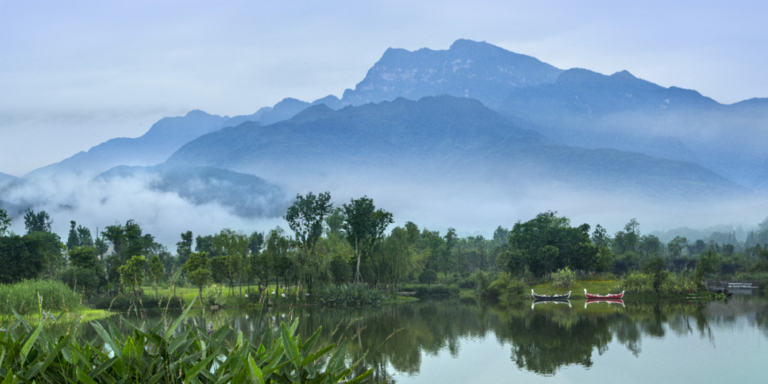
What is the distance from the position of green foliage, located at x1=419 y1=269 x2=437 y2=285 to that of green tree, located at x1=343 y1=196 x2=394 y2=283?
18057mm

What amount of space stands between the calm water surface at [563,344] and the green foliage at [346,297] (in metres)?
7.99

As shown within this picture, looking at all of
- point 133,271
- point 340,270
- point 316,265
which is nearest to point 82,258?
point 133,271

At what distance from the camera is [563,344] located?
24.0m

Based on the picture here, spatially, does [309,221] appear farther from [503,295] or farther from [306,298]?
[503,295]

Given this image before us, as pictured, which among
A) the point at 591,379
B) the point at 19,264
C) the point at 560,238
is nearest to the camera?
the point at 591,379

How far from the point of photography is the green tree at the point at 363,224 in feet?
180

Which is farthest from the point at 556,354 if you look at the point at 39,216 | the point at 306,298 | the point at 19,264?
the point at 39,216

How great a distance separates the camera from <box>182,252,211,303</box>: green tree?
45094mm

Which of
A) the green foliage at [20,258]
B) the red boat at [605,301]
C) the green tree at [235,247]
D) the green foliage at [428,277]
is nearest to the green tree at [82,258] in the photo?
the green foliage at [20,258]

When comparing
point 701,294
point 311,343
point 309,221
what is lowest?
point 701,294

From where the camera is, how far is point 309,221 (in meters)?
55.9

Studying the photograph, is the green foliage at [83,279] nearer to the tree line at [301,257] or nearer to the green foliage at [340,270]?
the tree line at [301,257]

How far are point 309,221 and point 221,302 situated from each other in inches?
526

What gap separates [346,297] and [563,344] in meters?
26.3
